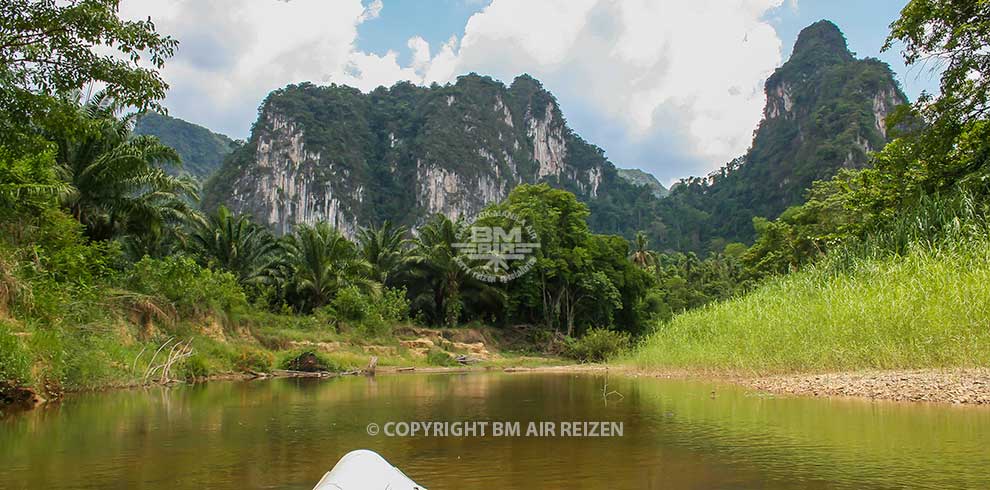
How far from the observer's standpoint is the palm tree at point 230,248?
93.6 ft

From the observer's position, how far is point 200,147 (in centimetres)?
12156

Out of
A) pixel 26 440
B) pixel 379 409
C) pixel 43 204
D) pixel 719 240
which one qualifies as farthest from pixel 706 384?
pixel 719 240

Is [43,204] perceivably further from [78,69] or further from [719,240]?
[719,240]

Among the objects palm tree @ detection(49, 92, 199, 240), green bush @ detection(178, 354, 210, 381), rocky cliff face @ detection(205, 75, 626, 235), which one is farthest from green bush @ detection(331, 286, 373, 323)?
rocky cliff face @ detection(205, 75, 626, 235)

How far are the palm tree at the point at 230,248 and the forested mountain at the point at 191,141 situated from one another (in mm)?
86689

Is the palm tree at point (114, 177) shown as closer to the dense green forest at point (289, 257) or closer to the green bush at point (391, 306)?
the dense green forest at point (289, 257)

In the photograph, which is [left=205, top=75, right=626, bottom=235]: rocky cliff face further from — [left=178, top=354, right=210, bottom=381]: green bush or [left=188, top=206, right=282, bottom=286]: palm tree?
[left=178, top=354, right=210, bottom=381]: green bush

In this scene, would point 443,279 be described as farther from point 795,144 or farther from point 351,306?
point 795,144

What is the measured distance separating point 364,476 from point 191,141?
133247 millimetres

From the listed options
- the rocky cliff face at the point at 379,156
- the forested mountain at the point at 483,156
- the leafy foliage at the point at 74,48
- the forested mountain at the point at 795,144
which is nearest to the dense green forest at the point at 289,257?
the leafy foliage at the point at 74,48

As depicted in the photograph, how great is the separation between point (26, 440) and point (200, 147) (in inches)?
5042

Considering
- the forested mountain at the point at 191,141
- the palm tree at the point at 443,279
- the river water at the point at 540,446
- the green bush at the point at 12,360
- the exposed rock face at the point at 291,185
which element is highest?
the forested mountain at the point at 191,141

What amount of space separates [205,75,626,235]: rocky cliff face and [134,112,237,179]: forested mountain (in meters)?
23.0

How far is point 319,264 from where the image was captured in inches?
1158
